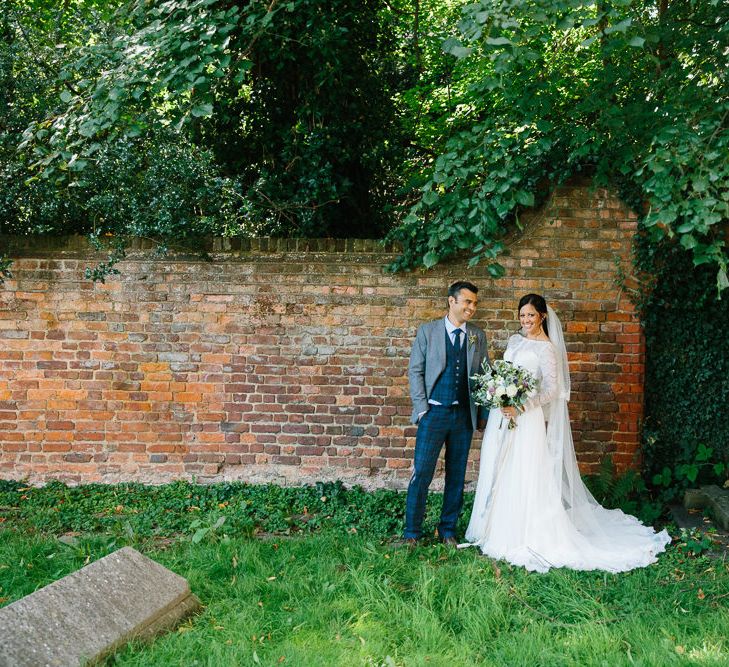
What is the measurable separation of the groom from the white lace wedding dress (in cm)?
26

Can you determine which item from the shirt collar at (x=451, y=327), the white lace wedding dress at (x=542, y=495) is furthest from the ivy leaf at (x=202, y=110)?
the white lace wedding dress at (x=542, y=495)

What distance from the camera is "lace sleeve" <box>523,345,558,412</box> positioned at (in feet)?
18.0

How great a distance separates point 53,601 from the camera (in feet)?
11.6

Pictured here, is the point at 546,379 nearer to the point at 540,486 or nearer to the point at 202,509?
the point at 540,486

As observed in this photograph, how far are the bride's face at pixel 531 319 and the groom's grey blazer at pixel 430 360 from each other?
15.5 inches

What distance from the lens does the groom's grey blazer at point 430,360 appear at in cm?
546

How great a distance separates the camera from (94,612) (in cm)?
362

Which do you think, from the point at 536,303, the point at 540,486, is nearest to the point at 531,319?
the point at 536,303

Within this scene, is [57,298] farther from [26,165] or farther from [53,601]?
[53,601]

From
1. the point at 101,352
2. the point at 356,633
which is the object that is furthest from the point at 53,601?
the point at 101,352

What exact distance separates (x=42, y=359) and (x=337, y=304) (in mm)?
2963

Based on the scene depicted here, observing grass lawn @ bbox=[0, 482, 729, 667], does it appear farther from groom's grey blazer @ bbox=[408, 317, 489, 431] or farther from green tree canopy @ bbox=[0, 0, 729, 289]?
green tree canopy @ bbox=[0, 0, 729, 289]

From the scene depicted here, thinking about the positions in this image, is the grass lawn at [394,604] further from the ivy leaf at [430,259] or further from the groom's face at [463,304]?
the ivy leaf at [430,259]

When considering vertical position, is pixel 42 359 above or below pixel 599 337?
below
